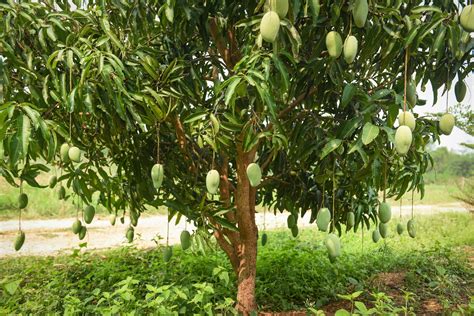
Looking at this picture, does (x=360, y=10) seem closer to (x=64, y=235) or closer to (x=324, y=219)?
(x=324, y=219)

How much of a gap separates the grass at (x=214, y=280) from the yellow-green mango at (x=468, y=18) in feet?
3.72

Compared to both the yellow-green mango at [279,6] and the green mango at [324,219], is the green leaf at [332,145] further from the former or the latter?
the yellow-green mango at [279,6]

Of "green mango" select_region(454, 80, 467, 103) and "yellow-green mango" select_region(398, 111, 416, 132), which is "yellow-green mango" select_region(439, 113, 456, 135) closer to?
"green mango" select_region(454, 80, 467, 103)

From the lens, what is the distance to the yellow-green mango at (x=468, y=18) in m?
1.10

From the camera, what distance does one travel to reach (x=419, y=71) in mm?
1492

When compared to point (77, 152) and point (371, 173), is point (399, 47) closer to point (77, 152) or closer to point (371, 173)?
point (371, 173)

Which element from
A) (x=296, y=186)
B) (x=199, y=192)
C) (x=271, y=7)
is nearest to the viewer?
(x=271, y=7)

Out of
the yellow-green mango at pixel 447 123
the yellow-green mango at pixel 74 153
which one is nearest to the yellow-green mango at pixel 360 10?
the yellow-green mango at pixel 447 123

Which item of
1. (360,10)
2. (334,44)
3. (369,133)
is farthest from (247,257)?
(360,10)

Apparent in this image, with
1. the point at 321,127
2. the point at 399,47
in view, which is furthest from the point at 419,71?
the point at 321,127

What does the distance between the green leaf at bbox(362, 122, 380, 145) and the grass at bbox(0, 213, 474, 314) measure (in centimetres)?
81

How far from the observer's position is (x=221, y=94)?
5.12 ft

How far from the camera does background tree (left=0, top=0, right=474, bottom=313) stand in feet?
4.13

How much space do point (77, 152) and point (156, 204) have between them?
0.39 meters
